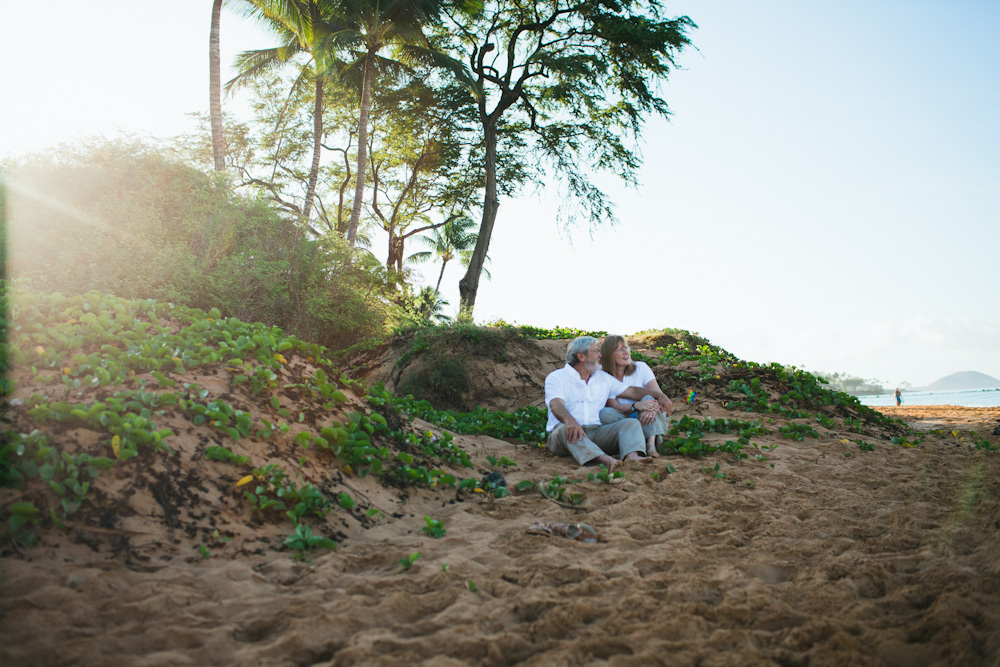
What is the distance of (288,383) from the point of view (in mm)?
4602

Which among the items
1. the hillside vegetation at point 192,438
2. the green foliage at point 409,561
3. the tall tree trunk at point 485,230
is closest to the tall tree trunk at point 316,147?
the tall tree trunk at point 485,230

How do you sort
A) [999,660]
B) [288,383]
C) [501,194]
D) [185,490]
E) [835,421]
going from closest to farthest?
[999,660], [185,490], [288,383], [835,421], [501,194]

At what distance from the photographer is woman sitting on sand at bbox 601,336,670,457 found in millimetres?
5668

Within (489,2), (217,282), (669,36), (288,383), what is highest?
(489,2)

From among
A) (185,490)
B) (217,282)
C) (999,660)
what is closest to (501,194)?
(217,282)

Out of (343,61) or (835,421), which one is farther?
(343,61)

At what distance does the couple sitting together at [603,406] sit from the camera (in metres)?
5.36

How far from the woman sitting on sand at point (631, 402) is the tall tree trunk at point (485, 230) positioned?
11.5 m

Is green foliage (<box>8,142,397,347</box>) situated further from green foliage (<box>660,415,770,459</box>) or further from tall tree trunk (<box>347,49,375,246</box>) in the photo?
green foliage (<box>660,415,770,459</box>)

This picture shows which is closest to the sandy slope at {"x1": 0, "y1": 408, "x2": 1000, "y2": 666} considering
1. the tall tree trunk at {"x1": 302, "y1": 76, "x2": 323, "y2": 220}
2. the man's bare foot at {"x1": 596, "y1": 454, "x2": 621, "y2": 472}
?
the man's bare foot at {"x1": 596, "y1": 454, "x2": 621, "y2": 472}

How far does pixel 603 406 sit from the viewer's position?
5840 mm

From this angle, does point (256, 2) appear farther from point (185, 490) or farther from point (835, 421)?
point (835, 421)

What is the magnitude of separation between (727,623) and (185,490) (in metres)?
3.01

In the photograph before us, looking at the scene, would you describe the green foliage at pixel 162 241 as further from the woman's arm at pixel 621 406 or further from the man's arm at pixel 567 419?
the woman's arm at pixel 621 406
